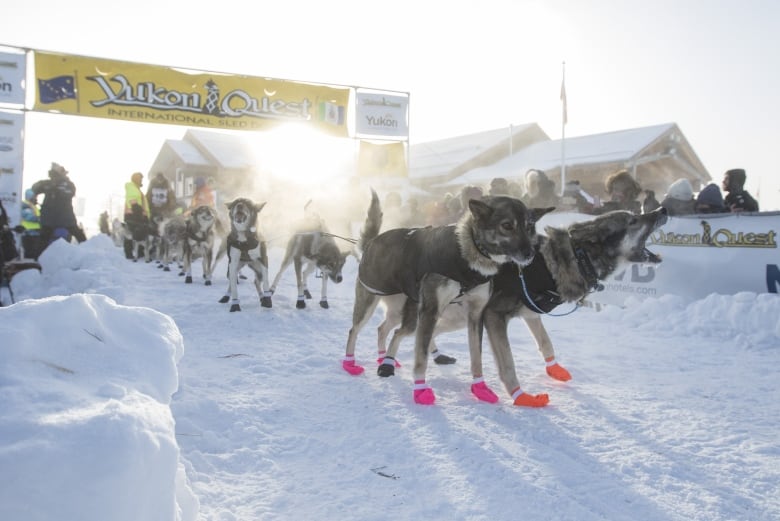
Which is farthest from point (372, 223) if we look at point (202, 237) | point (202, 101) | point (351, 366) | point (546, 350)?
point (202, 101)

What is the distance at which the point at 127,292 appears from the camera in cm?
725

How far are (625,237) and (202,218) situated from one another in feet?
28.1

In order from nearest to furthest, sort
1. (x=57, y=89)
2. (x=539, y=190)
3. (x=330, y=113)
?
(x=539, y=190) < (x=57, y=89) < (x=330, y=113)

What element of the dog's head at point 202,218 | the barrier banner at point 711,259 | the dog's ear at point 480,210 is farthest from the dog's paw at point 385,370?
the dog's head at point 202,218

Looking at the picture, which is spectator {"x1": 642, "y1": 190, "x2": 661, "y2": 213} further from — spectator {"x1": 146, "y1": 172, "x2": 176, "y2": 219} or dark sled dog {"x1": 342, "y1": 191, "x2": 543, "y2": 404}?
spectator {"x1": 146, "y1": 172, "x2": 176, "y2": 219}

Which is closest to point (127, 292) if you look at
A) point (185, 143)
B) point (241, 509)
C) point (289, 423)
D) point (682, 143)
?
point (289, 423)

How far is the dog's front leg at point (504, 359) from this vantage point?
3365mm

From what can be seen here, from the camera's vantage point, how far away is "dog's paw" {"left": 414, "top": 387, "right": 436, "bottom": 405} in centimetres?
336

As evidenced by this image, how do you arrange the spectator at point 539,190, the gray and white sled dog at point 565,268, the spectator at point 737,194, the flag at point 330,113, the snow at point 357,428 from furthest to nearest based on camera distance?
1. the flag at point 330,113
2. the spectator at point 539,190
3. the spectator at point 737,194
4. the gray and white sled dog at point 565,268
5. the snow at point 357,428

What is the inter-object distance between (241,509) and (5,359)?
3.43ft

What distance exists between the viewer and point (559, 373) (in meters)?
3.98

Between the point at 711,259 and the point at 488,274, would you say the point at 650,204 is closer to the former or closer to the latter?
the point at 711,259

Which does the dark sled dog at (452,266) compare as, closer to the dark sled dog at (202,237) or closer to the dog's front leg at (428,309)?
the dog's front leg at (428,309)

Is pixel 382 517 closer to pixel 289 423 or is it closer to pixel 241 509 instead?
pixel 241 509
